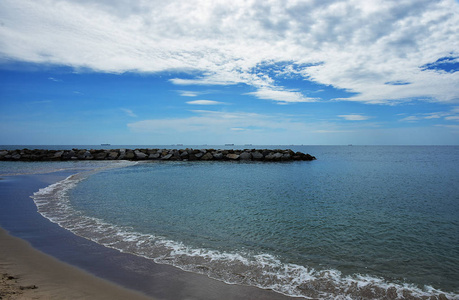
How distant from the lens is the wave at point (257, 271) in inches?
209

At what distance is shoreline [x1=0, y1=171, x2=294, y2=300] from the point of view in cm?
497

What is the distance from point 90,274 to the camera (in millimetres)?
5742

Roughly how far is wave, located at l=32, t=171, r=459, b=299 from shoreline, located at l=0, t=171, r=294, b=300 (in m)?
0.31

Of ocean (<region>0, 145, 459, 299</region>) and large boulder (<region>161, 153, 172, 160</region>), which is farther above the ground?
large boulder (<region>161, 153, 172, 160</region>)

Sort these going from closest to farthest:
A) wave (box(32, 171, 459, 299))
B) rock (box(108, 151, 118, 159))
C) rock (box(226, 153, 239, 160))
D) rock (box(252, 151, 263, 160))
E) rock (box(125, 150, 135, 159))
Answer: wave (box(32, 171, 459, 299)) → rock (box(226, 153, 239, 160)) → rock (box(252, 151, 263, 160)) → rock (box(125, 150, 135, 159)) → rock (box(108, 151, 118, 159))

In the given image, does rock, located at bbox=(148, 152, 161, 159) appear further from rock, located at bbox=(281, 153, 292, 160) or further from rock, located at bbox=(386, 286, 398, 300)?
rock, located at bbox=(386, 286, 398, 300)

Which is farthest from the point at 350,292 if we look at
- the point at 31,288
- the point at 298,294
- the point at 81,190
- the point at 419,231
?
the point at 81,190

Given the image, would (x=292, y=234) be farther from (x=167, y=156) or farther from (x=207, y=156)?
(x=167, y=156)

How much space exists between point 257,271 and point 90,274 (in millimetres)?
3779

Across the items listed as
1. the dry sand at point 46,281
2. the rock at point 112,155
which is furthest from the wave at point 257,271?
the rock at point 112,155

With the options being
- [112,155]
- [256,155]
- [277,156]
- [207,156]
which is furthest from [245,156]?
[112,155]

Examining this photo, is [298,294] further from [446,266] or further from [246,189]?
[246,189]

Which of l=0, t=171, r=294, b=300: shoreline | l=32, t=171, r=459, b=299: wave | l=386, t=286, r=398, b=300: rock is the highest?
l=0, t=171, r=294, b=300: shoreline

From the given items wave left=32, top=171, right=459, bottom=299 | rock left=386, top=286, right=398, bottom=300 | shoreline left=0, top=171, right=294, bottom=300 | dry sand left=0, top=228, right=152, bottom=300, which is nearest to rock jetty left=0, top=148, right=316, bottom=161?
wave left=32, top=171, right=459, bottom=299
